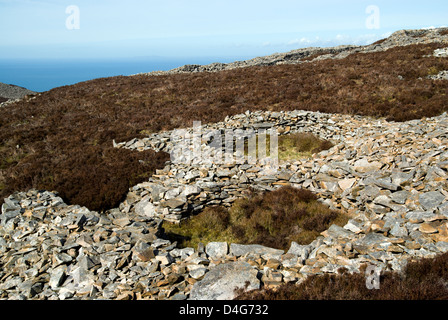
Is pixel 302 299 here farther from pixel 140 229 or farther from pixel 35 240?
pixel 35 240

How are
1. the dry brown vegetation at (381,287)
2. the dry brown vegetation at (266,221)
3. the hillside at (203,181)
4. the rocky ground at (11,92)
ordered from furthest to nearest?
the rocky ground at (11,92) < the dry brown vegetation at (266,221) < the hillside at (203,181) < the dry brown vegetation at (381,287)

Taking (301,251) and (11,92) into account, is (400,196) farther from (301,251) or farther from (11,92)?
(11,92)

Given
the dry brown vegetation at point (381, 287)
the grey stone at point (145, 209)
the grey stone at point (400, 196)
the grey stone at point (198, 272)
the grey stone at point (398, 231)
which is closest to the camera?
the dry brown vegetation at point (381, 287)

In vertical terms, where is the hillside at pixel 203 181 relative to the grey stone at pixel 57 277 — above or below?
above

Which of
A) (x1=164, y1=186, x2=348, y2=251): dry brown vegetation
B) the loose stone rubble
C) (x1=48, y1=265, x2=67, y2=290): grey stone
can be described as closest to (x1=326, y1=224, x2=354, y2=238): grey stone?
the loose stone rubble

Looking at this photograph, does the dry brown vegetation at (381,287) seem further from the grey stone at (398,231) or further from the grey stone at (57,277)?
the grey stone at (57,277)

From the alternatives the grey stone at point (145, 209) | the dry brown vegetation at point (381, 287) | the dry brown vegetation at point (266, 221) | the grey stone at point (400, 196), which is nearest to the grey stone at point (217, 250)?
the dry brown vegetation at point (266, 221)

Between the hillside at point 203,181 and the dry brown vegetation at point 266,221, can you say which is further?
the dry brown vegetation at point 266,221
